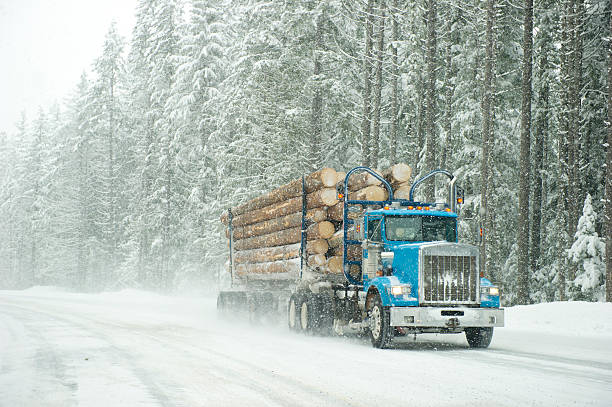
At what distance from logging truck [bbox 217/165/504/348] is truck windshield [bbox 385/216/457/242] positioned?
0.07 ft

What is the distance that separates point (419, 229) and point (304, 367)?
16.0ft

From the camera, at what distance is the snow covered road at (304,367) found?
302 inches

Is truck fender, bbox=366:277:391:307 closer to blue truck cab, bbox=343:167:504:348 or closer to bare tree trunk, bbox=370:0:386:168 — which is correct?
blue truck cab, bbox=343:167:504:348

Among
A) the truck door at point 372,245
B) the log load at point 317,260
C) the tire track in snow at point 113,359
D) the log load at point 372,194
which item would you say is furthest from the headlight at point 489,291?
the tire track in snow at point 113,359

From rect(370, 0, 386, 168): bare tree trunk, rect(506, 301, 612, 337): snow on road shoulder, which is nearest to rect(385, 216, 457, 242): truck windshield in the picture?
rect(506, 301, 612, 337): snow on road shoulder

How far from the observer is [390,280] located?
12859 millimetres

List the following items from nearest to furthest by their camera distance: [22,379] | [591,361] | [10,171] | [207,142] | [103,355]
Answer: [22,379]
[591,361]
[103,355]
[207,142]
[10,171]

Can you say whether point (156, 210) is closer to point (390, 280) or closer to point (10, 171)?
point (390, 280)

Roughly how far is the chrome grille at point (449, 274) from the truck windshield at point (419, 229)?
1208 mm

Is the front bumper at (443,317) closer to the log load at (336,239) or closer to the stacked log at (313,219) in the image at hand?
the stacked log at (313,219)

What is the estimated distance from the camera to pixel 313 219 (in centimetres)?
1638

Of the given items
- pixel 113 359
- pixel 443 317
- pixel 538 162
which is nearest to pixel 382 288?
pixel 443 317

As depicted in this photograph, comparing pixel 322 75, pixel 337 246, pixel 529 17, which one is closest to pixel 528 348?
pixel 337 246

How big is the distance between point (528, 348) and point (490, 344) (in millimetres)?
1171
